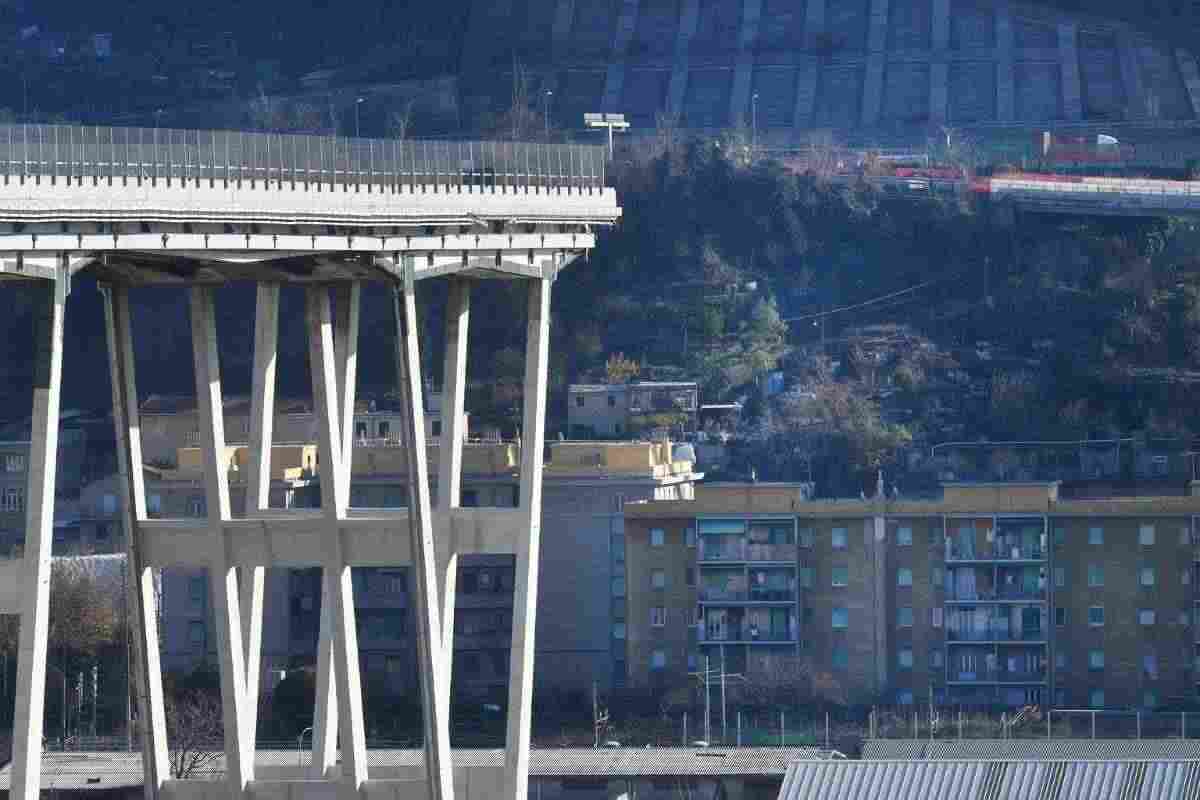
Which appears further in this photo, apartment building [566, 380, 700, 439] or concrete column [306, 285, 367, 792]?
apartment building [566, 380, 700, 439]

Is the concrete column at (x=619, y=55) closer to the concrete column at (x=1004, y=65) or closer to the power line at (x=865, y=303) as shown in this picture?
the concrete column at (x=1004, y=65)

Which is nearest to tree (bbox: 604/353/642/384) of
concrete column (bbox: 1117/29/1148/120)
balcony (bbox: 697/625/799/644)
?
balcony (bbox: 697/625/799/644)

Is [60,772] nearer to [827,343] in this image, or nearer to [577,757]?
[577,757]

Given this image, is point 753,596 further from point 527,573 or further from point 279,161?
point 279,161

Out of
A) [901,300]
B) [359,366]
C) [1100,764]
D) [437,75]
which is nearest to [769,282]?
[901,300]

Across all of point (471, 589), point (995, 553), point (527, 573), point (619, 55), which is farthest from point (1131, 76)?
point (527, 573)

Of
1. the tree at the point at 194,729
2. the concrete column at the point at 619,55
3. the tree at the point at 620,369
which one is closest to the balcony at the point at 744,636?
the tree at the point at 194,729

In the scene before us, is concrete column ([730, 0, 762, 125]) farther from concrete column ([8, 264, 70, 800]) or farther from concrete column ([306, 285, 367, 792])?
concrete column ([8, 264, 70, 800])

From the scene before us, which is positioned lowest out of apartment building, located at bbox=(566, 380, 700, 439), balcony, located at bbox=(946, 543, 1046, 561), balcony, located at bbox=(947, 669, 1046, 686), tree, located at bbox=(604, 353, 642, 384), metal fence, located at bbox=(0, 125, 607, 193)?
balcony, located at bbox=(947, 669, 1046, 686)
